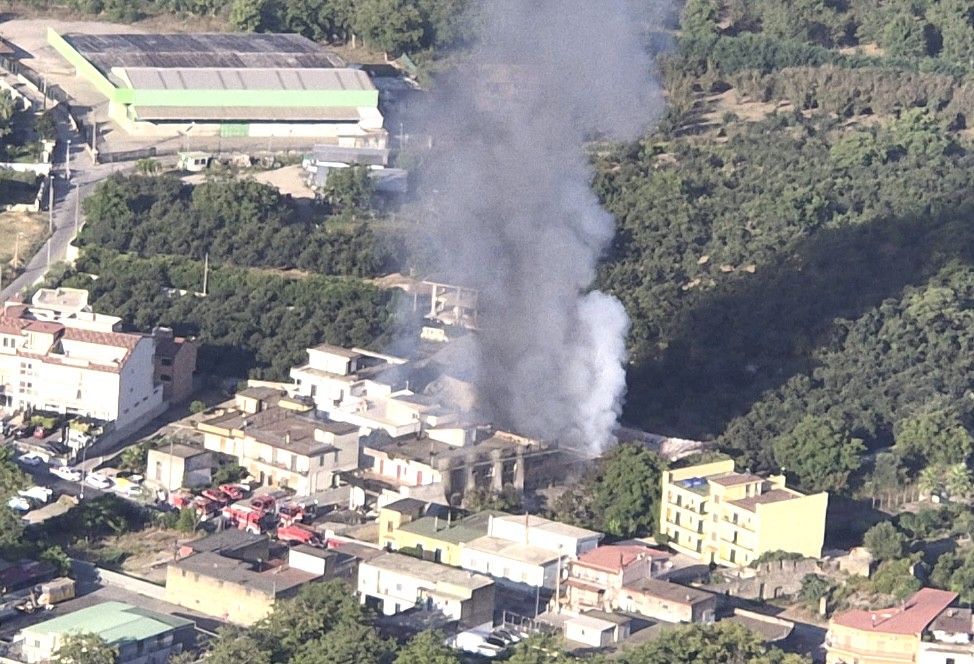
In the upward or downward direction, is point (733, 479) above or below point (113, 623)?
above

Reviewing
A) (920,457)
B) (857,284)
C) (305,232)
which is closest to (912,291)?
(857,284)

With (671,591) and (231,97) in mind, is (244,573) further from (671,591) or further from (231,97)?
(231,97)

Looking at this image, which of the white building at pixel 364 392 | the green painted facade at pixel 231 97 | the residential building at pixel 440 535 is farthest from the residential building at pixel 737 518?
the green painted facade at pixel 231 97

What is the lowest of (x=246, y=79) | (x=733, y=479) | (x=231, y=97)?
(x=733, y=479)

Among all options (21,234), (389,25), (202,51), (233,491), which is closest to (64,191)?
(21,234)

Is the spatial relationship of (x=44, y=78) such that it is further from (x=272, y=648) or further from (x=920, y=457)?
(x=272, y=648)

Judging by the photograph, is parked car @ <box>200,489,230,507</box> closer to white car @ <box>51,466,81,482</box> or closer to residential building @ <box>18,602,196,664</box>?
white car @ <box>51,466,81,482</box>
